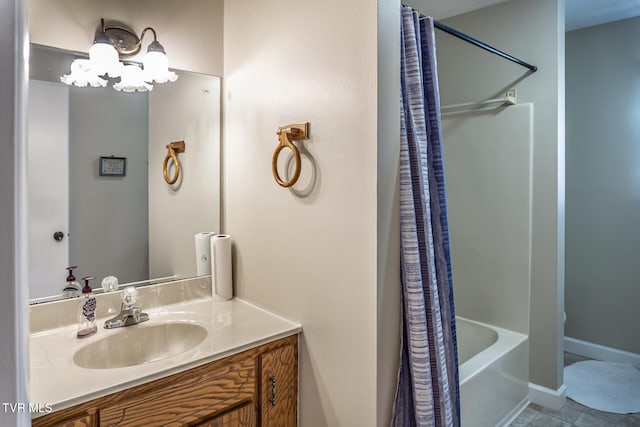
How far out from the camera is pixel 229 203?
6.38ft

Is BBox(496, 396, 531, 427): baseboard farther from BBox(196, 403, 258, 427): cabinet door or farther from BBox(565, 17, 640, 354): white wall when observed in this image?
BBox(196, 403, 258, 427): cabinet door

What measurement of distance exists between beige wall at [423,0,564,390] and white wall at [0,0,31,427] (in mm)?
2595

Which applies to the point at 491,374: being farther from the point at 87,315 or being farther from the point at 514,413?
the point at 87,315

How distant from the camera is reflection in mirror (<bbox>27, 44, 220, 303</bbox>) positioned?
147 centimetres

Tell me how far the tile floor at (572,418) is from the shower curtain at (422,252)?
1.17 meters

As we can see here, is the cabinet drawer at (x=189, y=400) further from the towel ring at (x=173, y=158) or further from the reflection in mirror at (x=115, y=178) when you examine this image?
the towel ring at (x=173, y=158)

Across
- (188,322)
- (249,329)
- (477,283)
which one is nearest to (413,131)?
(249,329)

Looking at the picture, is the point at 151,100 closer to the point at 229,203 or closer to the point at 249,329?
the point at 229,203

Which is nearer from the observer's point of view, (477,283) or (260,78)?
(260,78)

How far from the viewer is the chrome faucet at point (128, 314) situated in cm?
152

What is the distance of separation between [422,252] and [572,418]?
70.7 inches

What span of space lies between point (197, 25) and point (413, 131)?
119 cm

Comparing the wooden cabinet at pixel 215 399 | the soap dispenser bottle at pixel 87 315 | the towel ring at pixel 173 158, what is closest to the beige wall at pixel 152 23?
the towel ring at pixel 173 158

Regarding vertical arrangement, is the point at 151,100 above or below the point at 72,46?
below
